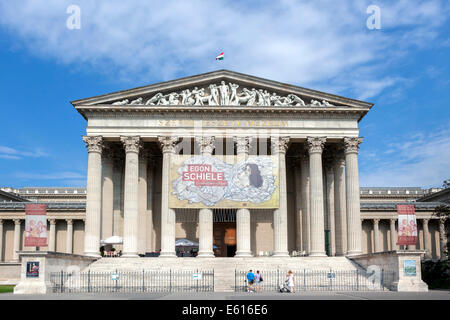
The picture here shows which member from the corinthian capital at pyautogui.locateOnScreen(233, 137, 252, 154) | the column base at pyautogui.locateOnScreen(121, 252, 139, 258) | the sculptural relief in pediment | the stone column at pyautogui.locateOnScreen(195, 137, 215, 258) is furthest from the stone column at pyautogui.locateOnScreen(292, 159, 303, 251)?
the column base at pyautogui.locateOnScreen(121, 252, 139, 258)

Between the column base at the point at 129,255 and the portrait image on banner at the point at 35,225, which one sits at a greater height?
the portrait image on banner at the point at 35,225

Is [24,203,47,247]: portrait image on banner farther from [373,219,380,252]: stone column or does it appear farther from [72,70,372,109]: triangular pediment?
[373,219,380,252]: stone column

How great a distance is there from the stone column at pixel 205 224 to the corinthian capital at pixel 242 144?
7.50 ft

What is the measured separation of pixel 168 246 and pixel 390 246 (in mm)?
31061

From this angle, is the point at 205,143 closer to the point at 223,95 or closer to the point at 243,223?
the point at 223,95

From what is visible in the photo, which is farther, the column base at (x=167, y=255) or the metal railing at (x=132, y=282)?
the column base at (x=167, y=255)

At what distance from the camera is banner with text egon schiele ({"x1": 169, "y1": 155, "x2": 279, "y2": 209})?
4647 cm

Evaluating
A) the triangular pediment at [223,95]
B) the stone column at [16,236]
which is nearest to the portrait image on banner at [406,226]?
the triangular pediment at [223,95]

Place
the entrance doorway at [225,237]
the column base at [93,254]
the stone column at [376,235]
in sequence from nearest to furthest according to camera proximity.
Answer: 1. the column base at [93,254]
2. the entrance doorway at [225,237]
3. the stone column at [376,235]

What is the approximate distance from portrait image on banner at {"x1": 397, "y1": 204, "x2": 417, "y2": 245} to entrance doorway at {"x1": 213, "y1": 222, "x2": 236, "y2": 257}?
A: 2318cm

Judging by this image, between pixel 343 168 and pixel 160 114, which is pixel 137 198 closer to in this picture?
pixel 160 114

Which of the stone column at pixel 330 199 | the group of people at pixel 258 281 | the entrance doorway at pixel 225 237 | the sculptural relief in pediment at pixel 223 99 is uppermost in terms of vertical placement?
the sculptural relief in pediment at pixel 223 99

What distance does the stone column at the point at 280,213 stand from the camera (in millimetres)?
46125

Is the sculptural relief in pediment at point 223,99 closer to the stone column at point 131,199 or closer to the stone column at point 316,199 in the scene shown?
the stone column at point 316,199
